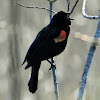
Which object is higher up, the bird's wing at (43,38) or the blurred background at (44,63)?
the bird's wing at (43,38)

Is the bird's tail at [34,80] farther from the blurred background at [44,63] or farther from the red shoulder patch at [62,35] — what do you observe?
the blurred background at [44,63]

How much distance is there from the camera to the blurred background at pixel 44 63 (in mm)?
4281

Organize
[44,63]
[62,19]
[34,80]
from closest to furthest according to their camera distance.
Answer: [34,80] < [62,19] < [44,63]

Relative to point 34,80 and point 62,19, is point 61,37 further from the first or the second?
point 34,80

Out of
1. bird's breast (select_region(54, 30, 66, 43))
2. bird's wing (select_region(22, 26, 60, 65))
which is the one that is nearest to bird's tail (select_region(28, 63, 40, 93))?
bird's wing (select_region(22, 26, 60, 65))

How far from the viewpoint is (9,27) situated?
Result: 416 cm

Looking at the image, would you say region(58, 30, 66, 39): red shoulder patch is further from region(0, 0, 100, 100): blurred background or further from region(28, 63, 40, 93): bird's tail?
region(0, 0, 100, 100): blurred background

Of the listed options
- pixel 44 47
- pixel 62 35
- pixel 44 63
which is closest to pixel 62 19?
pixel 62 35

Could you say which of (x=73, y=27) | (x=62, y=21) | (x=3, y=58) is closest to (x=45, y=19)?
(x=73, y=27)

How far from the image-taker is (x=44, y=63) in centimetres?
488

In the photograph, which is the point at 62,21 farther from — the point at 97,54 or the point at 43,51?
the point at 97,54

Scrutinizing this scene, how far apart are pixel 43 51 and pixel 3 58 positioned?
7.88 ft

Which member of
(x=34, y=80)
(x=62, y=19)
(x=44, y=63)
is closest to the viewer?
(x=34, y=80)

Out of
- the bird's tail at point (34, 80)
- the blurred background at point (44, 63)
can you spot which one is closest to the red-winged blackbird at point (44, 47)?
the bird's tail at point (34, 80)
